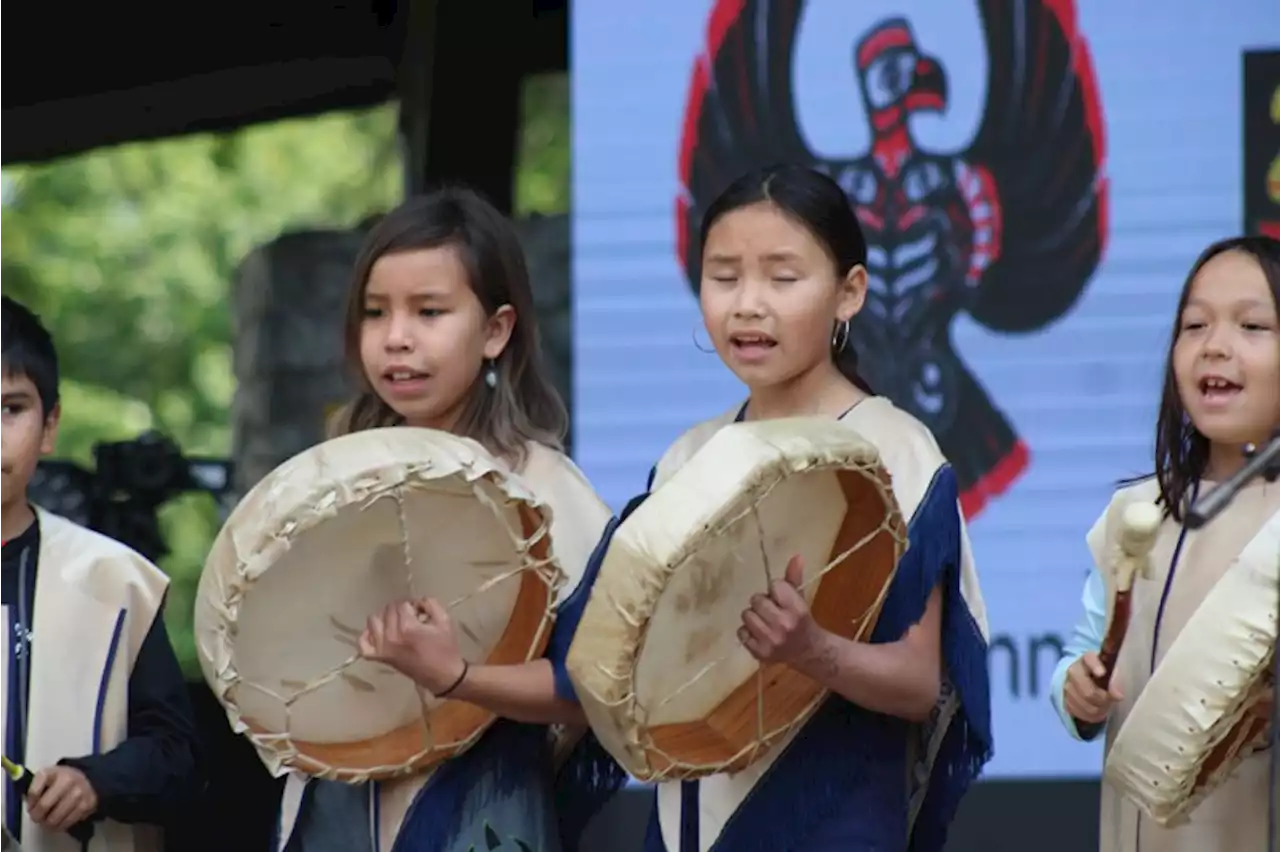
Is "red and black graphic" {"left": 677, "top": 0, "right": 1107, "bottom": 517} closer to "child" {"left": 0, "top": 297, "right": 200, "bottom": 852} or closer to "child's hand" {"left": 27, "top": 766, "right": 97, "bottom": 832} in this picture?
"child" {"left": 0, "top": 297, "right": 200, "bottom": 852}

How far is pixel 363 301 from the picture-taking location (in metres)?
2.87

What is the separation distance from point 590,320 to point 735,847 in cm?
199

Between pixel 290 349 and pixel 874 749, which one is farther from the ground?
pixel 290 349

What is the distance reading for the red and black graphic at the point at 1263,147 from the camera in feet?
14.0

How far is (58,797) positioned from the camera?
2.87 meters

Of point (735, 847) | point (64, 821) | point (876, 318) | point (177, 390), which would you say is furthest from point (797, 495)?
point (177, 390)

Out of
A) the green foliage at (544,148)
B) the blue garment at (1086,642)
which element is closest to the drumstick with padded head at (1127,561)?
the blue garment at (1086,642)

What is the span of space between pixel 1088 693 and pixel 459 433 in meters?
0.88

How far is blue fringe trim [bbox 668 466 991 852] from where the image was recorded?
2.55 metres

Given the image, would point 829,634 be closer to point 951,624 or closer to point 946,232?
point 951,624

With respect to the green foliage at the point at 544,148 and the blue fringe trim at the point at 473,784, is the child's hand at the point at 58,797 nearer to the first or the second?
the blue fringe trim at the point at 473,784

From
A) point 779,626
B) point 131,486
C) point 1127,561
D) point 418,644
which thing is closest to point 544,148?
point 131,486

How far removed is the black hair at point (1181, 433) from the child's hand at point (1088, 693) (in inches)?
11.8

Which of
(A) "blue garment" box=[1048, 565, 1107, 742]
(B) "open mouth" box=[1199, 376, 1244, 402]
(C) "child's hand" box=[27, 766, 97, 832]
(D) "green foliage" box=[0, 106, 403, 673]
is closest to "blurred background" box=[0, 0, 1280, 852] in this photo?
(D) "green foliage" box=[0, 106, 403, 673]
